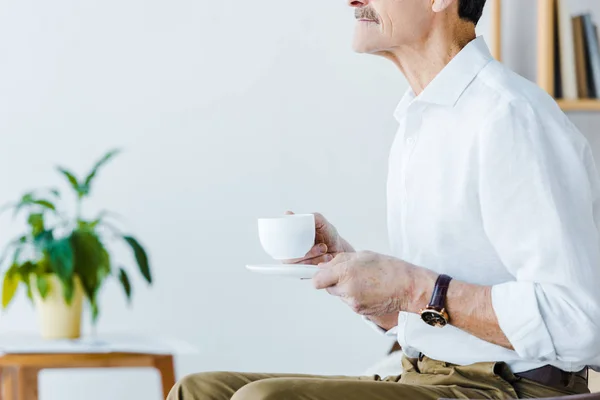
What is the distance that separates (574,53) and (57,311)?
1.56 m

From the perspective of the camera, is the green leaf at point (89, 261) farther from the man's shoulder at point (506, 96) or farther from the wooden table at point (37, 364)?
the man's shoulder at point (506, 96)

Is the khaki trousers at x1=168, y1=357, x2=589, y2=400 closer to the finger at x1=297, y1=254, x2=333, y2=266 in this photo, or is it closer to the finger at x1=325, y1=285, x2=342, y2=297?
the finger at x1=325, y1=285, x2=342, y2=297

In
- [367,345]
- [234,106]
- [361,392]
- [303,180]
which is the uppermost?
[234,106]

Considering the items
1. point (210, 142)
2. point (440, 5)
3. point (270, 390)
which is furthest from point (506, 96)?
point (210, 142)

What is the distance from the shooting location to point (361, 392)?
3.79 ft

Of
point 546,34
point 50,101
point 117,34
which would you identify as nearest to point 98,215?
point 50,101

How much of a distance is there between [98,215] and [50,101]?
1.18 feet

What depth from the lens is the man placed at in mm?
1112

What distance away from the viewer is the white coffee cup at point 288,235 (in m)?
1.28

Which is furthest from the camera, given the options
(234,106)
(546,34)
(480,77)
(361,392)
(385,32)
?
(234,106)

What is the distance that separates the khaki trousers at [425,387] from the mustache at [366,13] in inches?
20.4

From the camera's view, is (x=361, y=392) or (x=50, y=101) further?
(x=50, y=101)

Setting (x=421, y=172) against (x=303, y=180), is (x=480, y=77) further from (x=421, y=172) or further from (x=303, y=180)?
(x=303, y=180)

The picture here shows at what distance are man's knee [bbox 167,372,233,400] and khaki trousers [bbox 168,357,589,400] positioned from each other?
15cm
